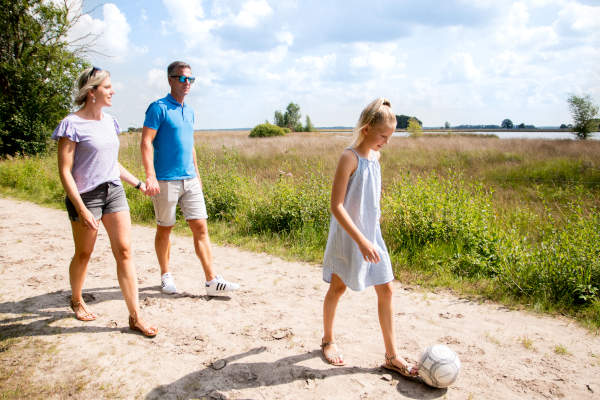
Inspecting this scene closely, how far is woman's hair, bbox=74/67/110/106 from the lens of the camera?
3004mm

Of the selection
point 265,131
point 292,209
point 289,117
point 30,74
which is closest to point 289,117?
point 289,117

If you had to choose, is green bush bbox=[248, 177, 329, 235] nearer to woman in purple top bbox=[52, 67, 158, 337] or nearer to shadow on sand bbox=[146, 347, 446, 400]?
shadow on sand bbox=[146, 347, 446, 400]

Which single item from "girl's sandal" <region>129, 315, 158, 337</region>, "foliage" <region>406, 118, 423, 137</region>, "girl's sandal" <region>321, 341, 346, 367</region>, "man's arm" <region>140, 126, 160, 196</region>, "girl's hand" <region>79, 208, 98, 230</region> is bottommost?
"girl's sandal" <region>321, 341, 346, 367</region>

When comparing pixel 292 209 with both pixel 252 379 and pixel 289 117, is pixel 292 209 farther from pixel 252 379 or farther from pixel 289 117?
pixel 289 117

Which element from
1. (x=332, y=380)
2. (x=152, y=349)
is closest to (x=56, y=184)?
(x=152, y=349)

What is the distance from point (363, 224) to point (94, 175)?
2172mm

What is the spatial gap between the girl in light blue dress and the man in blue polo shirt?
1.75 metres

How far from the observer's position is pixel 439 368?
8.64ft

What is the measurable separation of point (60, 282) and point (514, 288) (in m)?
5.35

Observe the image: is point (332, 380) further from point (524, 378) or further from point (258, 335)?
point (524, 378)

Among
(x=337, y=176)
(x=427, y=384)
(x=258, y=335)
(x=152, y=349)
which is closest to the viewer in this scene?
(x=337, y=176)

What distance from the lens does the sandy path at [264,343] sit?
2730mm

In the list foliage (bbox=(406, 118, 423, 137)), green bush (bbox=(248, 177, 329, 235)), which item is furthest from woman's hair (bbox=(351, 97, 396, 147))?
foliage (bbox=(406, 118, 423, 137))

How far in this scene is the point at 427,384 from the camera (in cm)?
272
